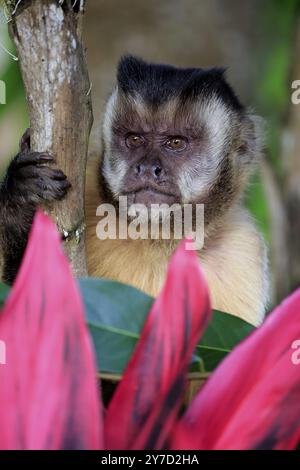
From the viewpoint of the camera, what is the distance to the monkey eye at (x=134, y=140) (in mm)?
2898

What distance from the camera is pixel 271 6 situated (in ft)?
18.0

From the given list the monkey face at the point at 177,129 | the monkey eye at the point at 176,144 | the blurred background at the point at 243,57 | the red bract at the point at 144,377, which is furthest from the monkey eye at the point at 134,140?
the red bract at the point at 144,377

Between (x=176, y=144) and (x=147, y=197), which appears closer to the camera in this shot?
(x=147, y=197)

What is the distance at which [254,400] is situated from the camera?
2.56 feet

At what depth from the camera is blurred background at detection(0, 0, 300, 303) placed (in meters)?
4.60

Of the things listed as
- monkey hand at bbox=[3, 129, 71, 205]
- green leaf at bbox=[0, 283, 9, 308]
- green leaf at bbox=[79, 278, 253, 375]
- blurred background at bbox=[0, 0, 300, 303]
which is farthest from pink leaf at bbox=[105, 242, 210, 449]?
blurred background at bbox=[0, 0, 300, 303]

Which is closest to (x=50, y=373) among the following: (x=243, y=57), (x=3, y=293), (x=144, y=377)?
(x=144, y=377)

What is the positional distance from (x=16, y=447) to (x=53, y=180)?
40.9 inches

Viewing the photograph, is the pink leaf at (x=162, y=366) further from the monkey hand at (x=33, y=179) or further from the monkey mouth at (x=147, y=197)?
the monkey mouth at (x=147, y=197)

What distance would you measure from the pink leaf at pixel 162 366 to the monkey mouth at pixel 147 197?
1.85 metres

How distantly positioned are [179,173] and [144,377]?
2094mm

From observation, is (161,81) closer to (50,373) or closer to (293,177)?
(293,177)
